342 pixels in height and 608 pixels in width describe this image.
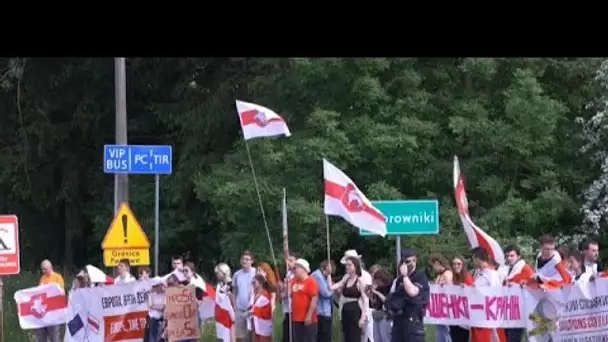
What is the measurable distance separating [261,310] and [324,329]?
94cm

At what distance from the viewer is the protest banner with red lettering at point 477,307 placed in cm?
1756

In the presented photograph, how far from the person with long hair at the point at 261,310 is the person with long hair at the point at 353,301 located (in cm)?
119

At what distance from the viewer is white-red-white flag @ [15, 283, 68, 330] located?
22.0 metres

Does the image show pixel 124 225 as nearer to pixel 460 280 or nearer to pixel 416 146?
pixel 460 280

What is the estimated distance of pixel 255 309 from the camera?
19953mm

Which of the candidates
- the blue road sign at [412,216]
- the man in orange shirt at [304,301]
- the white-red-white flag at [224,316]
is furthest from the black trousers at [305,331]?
the blue road sign at [412,216]

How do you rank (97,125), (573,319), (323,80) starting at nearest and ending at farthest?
(573,319) → (323,80) → (97,125)

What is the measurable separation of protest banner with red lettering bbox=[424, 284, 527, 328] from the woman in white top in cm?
421
